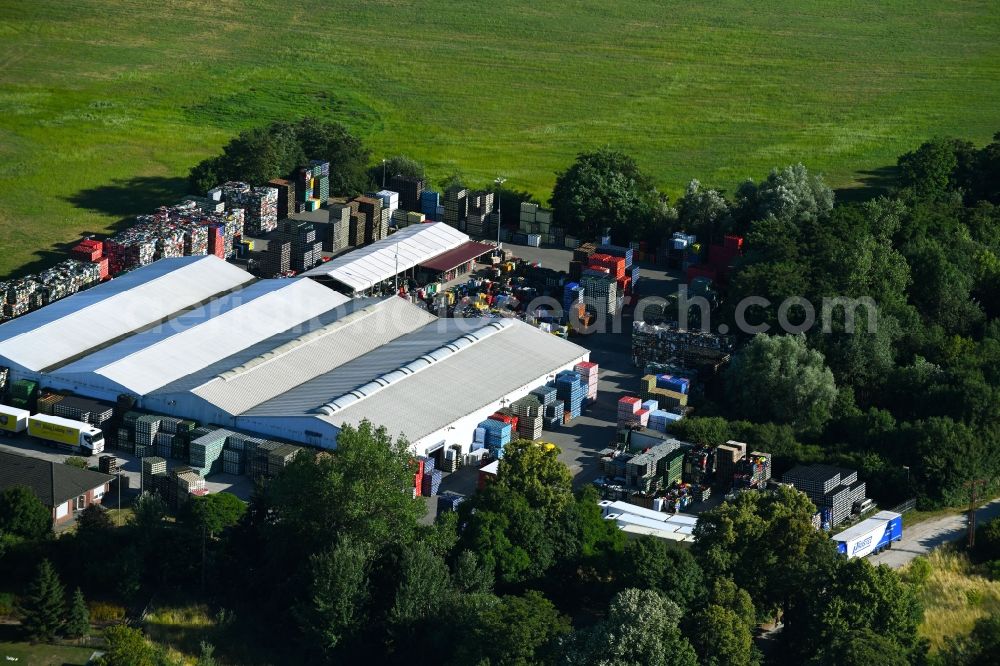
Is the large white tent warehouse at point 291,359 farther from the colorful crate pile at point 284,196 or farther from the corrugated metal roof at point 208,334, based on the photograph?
the colorful crate pile at point 284,196

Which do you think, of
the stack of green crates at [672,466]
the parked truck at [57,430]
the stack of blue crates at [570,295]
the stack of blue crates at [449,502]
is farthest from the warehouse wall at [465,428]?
the parked truck at [57,430]

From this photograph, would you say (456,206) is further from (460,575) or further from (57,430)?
(460,575)

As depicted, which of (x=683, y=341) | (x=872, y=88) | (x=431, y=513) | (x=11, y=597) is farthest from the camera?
(x=872, y=88)

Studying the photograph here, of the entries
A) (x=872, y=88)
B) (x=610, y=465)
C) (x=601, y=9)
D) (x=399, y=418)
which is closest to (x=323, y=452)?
(x=399, y=418)

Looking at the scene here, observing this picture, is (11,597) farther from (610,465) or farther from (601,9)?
(601,9)

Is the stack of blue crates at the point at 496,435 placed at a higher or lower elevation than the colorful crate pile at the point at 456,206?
lower

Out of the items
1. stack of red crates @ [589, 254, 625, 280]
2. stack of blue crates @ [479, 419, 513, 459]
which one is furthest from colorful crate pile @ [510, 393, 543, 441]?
stack of red crates @ [589, 254, 625, 280]
